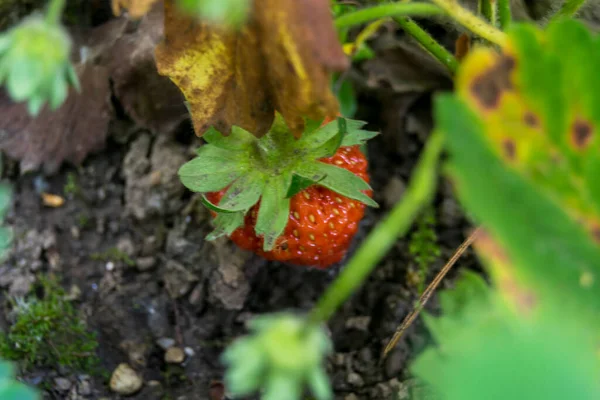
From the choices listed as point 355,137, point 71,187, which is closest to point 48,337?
point 71,187

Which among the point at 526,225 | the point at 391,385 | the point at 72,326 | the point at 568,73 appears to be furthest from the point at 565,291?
the point at 72,326

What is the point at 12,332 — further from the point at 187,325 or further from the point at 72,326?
the point at 187,325

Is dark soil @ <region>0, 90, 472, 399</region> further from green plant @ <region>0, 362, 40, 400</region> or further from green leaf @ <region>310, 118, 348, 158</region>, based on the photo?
green plant @ <region>0, 362, 40, 400</region>

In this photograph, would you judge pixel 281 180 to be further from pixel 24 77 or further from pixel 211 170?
pixel 24 77

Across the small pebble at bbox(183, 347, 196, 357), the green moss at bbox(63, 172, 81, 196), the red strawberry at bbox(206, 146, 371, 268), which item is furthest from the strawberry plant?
the green moss at bbox(63, 172, 81, 196)

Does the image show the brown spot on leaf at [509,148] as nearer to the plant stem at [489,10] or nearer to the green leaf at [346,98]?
the plant stem at [489,10]
